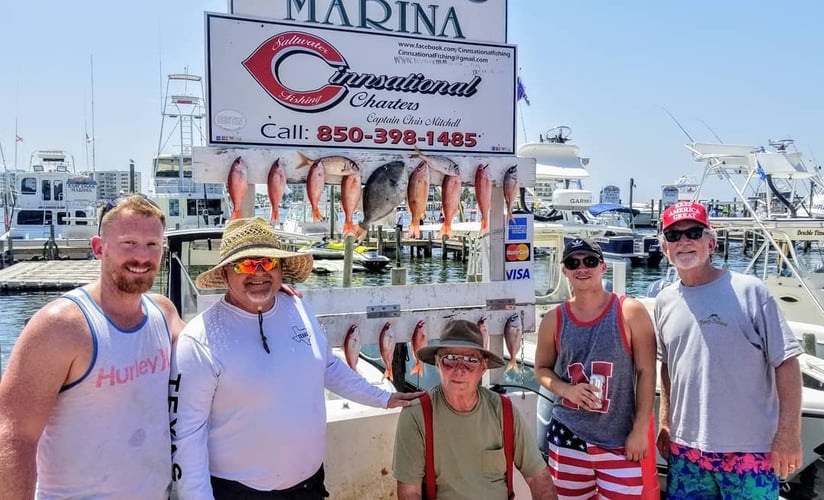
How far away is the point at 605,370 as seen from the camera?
8.84 feet

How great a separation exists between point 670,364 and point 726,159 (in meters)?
9.00

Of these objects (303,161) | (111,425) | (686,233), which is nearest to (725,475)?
(686,233)

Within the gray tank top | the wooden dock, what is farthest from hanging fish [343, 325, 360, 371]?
the wooden dock

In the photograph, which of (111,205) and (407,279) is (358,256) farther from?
(111,205)

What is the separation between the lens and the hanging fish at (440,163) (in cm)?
368

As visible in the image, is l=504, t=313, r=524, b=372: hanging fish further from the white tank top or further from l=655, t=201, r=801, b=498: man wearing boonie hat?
the white tank top

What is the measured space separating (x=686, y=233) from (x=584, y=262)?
483 mm

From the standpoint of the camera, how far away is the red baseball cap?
274 centimetres

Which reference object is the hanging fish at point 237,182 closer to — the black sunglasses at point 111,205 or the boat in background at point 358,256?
the black sunglasses at point 111,205

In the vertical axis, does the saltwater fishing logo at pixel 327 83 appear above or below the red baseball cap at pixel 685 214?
above

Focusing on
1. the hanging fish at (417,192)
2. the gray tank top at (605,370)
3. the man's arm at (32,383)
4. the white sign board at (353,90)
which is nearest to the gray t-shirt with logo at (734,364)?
the gray tank top at (605,370)

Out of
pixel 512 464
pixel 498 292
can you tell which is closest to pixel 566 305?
pixel 512 464

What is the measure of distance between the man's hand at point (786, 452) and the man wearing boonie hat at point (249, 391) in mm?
1928

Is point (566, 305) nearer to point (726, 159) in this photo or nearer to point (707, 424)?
point (707, 424)
